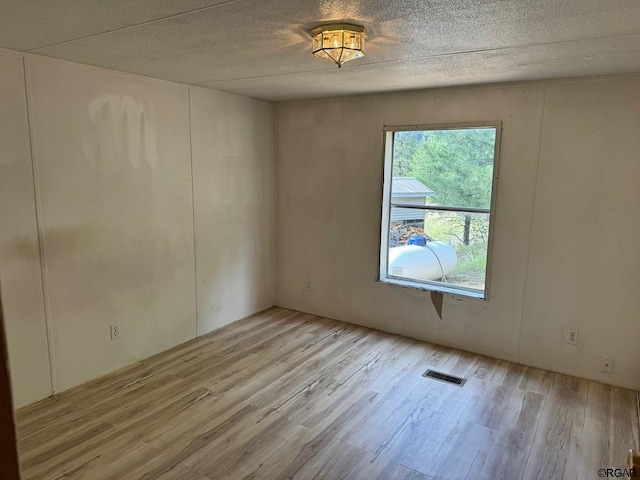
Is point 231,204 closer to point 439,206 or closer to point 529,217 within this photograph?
point 439,206

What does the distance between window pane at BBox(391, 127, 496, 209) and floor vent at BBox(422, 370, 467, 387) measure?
143cm

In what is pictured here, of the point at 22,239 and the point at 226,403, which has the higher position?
the point at 22,239

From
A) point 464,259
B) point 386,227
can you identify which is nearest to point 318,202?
point 386,227

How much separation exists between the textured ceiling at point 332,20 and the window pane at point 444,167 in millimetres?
550

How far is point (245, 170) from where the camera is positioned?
4410 mm

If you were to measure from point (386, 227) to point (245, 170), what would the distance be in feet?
5.06

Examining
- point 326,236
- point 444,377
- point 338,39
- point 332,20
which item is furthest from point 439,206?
point 332,20

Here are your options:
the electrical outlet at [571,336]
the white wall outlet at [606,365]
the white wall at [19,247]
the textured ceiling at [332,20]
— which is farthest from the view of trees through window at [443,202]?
the white wall at [19,247]

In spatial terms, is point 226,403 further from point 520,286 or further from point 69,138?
point 520,286

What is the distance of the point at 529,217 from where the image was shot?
11.3 feet

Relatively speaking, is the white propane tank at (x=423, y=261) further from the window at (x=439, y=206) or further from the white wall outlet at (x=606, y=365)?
the white wall outlet at (x=606, y=365)

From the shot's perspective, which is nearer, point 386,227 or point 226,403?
point 226,403

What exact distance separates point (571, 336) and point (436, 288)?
1126mm

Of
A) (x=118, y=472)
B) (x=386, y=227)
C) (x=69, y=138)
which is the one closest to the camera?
(x=118, y=472)
